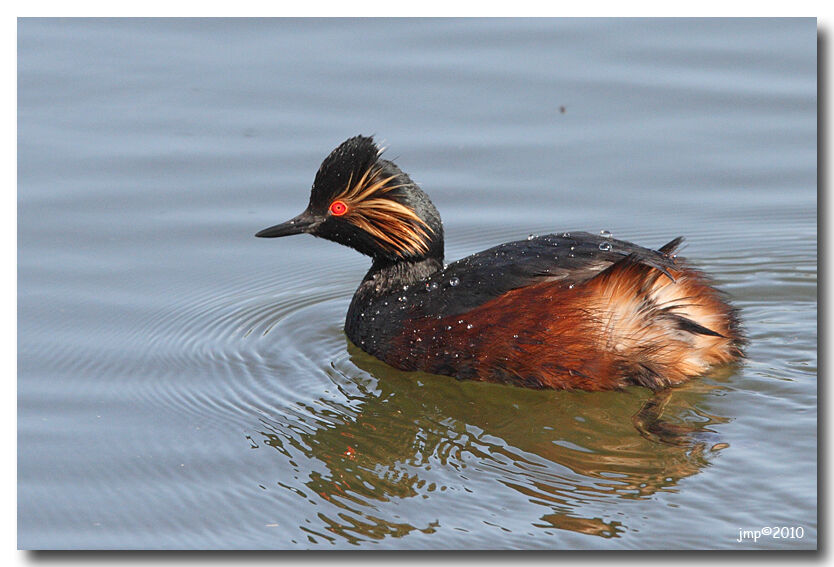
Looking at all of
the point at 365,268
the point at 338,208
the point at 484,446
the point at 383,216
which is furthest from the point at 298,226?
the point at 484,446

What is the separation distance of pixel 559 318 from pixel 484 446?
0.93 metres

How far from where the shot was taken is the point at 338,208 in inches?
315

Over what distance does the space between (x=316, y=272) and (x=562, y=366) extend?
9.05 feet

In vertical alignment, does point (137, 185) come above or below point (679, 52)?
below

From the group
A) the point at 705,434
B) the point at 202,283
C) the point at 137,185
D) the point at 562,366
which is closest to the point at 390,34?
the point at 137,185

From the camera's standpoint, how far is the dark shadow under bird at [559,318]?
6.93 m

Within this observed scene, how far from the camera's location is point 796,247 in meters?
8.71

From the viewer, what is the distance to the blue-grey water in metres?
5.96

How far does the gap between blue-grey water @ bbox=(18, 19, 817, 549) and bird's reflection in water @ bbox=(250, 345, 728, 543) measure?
19 millimetres

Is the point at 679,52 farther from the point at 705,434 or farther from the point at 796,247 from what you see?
the point at 705,434

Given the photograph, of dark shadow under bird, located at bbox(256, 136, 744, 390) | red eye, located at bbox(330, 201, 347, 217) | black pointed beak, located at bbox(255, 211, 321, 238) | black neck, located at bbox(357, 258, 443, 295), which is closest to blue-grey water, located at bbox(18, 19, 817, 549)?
dark shadow under bird, located at bbox(256, 136, 744, 390)

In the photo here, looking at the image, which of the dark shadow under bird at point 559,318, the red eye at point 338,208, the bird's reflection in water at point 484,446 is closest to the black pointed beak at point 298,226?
the red eye at point 338,208

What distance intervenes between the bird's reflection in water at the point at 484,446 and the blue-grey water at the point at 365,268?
0.02 m

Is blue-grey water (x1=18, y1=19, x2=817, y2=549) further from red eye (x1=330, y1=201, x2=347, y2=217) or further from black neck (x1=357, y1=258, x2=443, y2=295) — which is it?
red eye (x1=330, y1=201, x2=347, y2=217)
